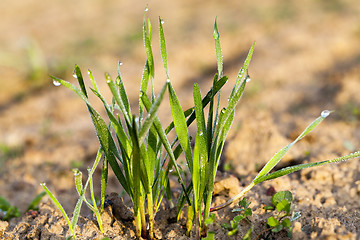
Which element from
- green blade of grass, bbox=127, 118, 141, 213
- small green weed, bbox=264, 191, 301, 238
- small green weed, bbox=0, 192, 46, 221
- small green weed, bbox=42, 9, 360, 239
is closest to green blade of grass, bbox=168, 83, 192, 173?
small green weed, bbox=42, 9, 360, 239

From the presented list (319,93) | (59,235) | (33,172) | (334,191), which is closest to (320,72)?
(319,93)

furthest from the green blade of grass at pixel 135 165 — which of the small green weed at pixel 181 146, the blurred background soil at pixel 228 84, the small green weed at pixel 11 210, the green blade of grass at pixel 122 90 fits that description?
the small green weed at pixel 11 210

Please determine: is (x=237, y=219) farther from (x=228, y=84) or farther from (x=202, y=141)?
(x=228, y=84)

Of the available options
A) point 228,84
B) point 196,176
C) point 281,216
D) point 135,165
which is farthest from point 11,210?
point 228,84

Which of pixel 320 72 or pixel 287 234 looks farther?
pixel 320 72

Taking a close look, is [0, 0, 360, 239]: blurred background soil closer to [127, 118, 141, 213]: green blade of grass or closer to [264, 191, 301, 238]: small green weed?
[264, 191, 301, 238]: small green weed

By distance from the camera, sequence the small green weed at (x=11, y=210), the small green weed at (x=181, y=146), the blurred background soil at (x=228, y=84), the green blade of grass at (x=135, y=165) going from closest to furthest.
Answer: the green blade of grass at (x=135, y=165) < the small green weed at (x=181, y=146) < the small green weed at (x=11, y=210) < the blurred background soil at (x=228, y=84)

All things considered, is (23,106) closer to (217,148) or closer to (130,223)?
(130,223)

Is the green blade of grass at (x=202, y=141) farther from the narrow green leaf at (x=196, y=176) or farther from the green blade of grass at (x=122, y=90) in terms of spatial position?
the green blade of grass at (x=122, y=90)

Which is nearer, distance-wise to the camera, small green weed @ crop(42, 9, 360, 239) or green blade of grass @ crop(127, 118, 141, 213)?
green blade of grass @ crop(127, 118, 141, 213)
